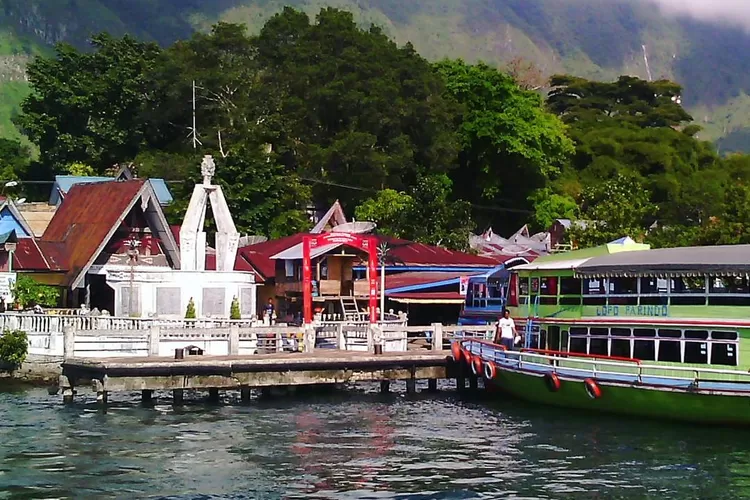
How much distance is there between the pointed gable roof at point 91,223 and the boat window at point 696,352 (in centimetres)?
2406

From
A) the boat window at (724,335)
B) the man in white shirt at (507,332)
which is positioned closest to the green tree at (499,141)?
the man in white shirt at (507,332)

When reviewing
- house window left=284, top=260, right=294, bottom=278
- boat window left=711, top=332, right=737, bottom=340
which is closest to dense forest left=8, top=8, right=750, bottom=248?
house window left=284, top=260, right=294, bottom=278

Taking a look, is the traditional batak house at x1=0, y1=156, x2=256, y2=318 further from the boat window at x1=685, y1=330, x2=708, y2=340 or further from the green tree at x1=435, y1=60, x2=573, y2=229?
the green tree at x1=435, y1=60, x2=573, y2=229

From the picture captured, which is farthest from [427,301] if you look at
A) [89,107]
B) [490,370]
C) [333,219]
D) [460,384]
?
[89,107]

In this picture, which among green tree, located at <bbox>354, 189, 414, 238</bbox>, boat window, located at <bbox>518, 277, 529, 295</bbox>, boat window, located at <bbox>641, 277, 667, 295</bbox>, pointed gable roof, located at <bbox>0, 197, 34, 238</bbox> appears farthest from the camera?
green tree, located at <bbox>354, 189, 414, 238</bbox>

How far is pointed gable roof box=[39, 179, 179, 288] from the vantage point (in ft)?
153

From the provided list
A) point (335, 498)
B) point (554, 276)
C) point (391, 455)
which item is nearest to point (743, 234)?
point (554, 276)

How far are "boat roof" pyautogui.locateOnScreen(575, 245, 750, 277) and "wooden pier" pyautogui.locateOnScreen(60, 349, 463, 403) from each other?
632 cm

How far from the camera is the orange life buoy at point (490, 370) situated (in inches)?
1401

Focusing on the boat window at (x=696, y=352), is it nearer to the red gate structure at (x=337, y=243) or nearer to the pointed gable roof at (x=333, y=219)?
the red gate structure at (x=337, y=243)

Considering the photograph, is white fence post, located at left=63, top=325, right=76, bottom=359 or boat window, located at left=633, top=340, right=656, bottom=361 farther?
white fence post, located at left=63, top=325, right=76, bottom=359

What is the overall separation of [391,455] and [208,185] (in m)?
20.9

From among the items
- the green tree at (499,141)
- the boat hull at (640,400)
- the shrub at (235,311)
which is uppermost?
the green tree at (499,141)

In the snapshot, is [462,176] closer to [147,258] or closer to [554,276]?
[147,258]
